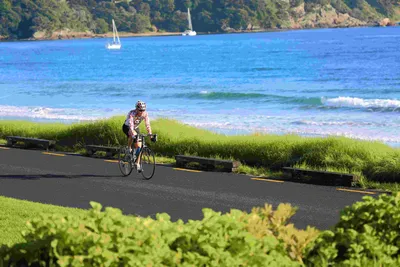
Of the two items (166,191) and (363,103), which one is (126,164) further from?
(363,103)

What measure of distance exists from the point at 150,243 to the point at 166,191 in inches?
420

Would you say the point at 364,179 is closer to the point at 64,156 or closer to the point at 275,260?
the point at 64,156

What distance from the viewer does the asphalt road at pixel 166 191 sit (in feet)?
47.8

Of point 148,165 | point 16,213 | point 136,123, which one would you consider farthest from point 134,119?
point 16,213

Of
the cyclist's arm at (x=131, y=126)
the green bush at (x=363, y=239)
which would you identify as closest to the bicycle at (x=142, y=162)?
the cyclist's arm at (x=131, y=126)

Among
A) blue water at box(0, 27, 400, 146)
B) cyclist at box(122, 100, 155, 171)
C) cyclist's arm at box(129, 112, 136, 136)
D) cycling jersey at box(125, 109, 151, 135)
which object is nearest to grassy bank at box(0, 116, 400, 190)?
cyclist at box(122, 100, 155, 171)

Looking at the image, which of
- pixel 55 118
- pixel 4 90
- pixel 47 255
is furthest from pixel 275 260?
pixel 4 90

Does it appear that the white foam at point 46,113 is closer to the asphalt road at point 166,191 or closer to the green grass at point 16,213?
the asphalt road at point 166,191

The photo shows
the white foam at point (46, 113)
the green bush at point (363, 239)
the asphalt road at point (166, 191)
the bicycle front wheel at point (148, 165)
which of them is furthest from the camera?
the white foam at point (46, 113)

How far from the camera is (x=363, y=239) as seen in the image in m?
6.23

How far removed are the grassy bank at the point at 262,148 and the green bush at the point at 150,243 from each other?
35.1 ft

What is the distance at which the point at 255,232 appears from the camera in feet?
21.5

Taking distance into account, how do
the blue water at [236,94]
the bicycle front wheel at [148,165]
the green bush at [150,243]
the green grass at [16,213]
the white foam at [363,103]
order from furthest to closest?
the white foam at [363,103] → the blue water at [236,94] → the bicycle front wheel at [148,165] → the green grass at [16,213] → the green bush at [150,243]

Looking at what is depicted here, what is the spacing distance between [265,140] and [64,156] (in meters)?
6.00
